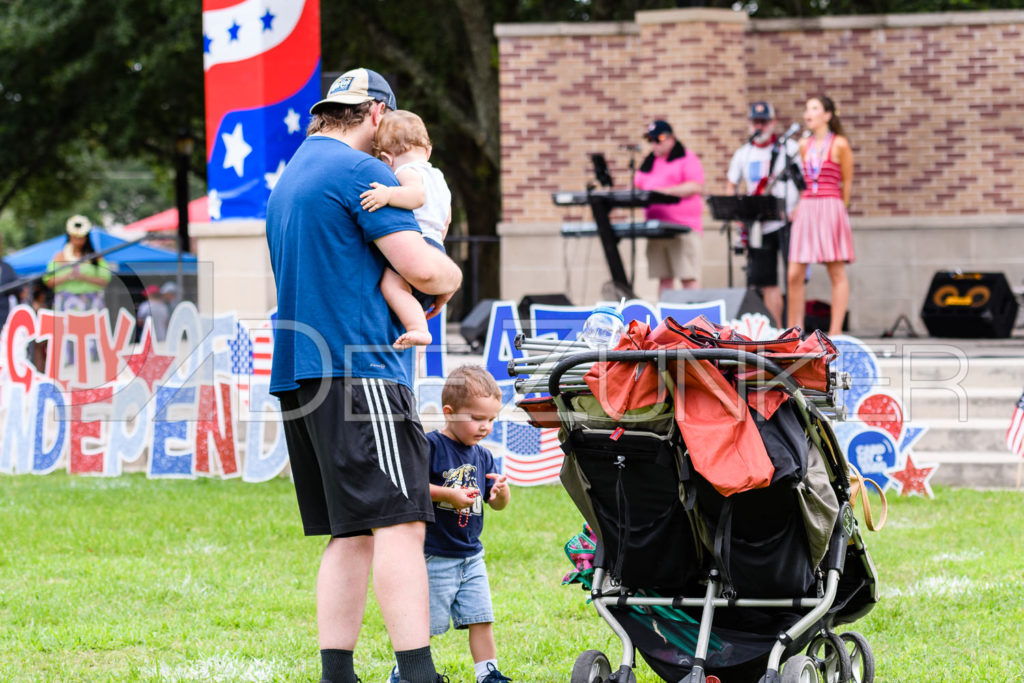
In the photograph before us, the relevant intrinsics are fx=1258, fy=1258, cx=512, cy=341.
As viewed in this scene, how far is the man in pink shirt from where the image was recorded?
1205cm

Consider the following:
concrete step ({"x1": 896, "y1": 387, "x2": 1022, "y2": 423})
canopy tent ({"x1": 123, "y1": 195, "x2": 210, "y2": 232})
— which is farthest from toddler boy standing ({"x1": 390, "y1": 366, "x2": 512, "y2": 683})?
canopy tent ({"x1": 123, "y1": 195, "x2": 210, "y2": 232})

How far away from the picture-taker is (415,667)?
12.6 ft

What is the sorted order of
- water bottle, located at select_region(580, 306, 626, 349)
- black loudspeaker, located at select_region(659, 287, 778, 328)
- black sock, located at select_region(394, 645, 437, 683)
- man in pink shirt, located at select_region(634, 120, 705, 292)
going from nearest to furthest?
black sock, located at select_region(394, 645, 437, 683) → water bottle, located at select_region(580, 306, 626, 349) → black loudspeaker, located at select_region(659, 287, 778, 328) → man in pink shirt, located at select_region(634, 120, 705, 292)

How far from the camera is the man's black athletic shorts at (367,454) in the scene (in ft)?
12.5

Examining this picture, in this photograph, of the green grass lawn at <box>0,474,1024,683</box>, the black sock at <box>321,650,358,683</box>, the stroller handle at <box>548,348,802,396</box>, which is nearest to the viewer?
the stroller handle at <box>548,348,802,396</box>

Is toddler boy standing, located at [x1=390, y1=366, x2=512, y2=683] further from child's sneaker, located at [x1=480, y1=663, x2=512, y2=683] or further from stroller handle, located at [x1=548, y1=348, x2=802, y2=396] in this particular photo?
stroller handle, located at [x1=548, y1=348, x2=802, y2=396]

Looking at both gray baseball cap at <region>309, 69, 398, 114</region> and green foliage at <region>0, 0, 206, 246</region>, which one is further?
green foliage at <region>0, 0, 206, 246</region>

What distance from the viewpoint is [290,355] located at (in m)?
3.96

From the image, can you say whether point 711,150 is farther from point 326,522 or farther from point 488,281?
point 326,522

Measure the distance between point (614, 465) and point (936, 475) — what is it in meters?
5.71

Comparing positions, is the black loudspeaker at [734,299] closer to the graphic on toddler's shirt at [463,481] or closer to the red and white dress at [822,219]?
the red and white dress at [822,219]

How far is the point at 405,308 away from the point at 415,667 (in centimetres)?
111

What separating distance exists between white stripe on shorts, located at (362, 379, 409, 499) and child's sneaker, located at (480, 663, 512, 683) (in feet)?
3.26

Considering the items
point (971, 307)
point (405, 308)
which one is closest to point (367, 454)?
point (405, 308)
